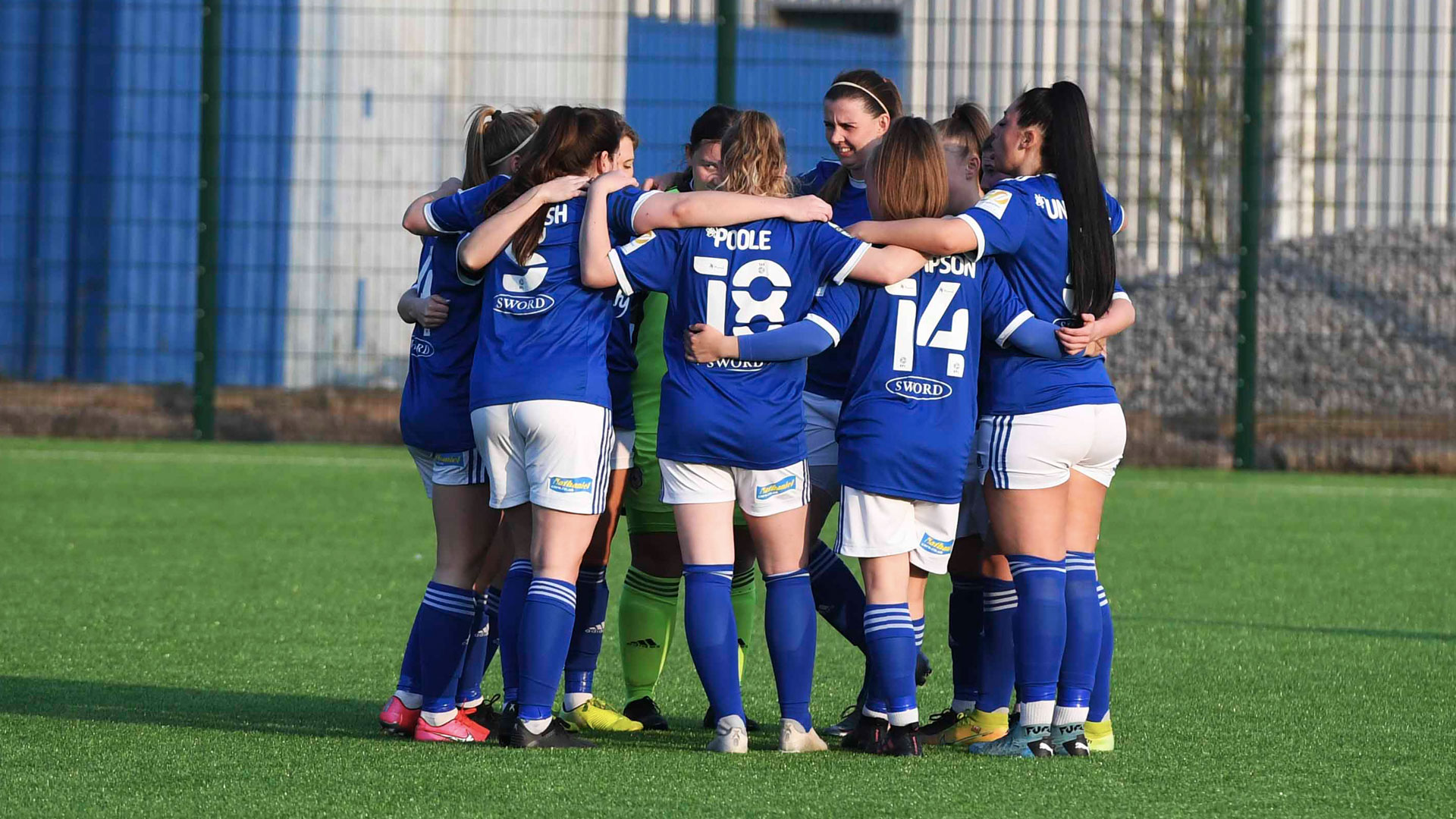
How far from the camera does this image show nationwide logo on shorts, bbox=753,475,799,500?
4133 millimetres

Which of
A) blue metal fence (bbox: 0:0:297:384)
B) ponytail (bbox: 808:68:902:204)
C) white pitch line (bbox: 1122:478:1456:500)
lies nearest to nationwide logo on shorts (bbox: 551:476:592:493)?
ponytail (bbox: 808:68:902:204)

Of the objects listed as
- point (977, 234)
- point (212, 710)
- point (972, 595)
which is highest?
point (977, 234)

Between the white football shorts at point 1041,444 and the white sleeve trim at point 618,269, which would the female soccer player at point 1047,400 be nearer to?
the white football shorts at point 1041,444

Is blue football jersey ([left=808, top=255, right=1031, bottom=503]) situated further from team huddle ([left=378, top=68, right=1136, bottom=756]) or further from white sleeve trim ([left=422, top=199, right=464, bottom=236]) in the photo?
white sleeve trim ([left=422, top=199, right=464, bottom=236])

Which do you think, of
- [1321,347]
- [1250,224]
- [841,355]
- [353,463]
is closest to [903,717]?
[841,355]

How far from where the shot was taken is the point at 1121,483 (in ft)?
35.8

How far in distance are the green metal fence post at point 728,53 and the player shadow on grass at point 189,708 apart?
7757 mm

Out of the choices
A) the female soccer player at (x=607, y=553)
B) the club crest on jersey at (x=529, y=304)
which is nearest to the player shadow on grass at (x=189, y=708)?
the female soccer player at (x=607, y=553)

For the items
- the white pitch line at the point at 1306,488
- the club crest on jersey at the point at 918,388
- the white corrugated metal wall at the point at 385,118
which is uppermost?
the white corrugated metal wall at the point at 385,118

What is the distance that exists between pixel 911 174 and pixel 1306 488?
7352 millimetres

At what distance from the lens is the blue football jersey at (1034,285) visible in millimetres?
4137

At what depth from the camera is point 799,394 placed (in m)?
4.19

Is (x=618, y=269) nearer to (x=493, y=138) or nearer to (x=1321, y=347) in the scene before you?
(x=493, y=138)

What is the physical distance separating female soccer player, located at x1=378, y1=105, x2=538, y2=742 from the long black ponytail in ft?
4.23
